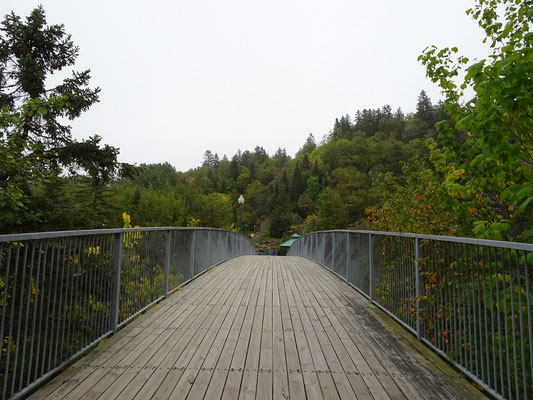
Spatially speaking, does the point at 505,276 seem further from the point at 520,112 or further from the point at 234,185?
the point at 234,185

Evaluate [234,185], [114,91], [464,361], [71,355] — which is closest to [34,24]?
[71,355]

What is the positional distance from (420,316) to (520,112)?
211 centimetres

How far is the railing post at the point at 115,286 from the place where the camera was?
299 cm

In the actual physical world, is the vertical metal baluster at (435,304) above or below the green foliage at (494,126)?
below

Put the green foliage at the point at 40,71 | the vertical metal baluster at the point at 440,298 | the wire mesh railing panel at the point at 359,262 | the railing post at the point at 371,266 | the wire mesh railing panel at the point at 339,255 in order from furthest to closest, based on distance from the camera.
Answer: the green foliage at the point at 40,71, the wire mesh railing panel at the point at 339,255, the wire mesh railing panel at the point at 359,262, the railing post at the point at 371,266, the vertical metal baluster at the point at 440,298

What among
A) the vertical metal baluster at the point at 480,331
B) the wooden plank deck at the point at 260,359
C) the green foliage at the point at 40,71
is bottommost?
the wooden plank deck at the point at 260,359

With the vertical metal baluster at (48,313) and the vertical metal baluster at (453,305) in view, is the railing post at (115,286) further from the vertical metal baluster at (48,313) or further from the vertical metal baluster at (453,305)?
the vertical metal baluster at (453,305)

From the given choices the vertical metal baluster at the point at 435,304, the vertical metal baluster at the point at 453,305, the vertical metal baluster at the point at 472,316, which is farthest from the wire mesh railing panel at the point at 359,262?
the vertical metal baluster at the point at 472,316

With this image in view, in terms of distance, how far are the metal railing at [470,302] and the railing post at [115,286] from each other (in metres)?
3.07

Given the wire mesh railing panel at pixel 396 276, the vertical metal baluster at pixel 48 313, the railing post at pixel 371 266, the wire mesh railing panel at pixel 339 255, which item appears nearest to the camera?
the vertical metal baluster at pixel 48 313

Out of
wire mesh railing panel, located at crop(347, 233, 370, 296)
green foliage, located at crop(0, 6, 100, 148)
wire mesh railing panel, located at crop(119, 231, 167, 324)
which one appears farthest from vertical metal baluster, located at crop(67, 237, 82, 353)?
green foliage, located at crop(0, 6, 100, 148)

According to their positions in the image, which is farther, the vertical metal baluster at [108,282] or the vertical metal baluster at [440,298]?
the vertical metal baluster at [108,282]

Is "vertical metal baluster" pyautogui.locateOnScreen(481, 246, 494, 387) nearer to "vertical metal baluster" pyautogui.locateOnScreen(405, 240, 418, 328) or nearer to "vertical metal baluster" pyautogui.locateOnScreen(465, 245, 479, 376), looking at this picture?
"vertical metal baluster" pyautogui.locateOnScreen(465, 245, 479, 376)

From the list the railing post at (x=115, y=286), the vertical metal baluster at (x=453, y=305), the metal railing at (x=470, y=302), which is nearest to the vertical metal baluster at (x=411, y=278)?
the metal railing at (x=470, y=302)
